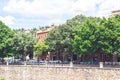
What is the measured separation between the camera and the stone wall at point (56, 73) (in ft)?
166

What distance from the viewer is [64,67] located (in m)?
57.5

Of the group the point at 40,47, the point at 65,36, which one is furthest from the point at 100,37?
the point at 40,47

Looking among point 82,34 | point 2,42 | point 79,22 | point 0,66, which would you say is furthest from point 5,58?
point 82,34

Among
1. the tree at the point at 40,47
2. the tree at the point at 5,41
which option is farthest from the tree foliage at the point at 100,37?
the tree at the point at 5,41

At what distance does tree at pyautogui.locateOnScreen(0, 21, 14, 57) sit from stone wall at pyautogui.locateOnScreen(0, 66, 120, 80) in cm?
894

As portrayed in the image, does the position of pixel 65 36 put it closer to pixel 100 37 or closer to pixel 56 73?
pixel 100 37

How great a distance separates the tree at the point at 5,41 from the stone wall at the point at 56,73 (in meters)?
8.94

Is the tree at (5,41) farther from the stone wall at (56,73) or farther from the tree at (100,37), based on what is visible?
the tree at (100,37)

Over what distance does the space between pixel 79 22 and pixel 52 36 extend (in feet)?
20.4

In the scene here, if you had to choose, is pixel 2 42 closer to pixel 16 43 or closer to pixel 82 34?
pixel 16 43

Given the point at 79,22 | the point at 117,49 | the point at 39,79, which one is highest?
the point at 79,22

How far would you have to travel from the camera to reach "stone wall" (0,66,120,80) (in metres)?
50.7

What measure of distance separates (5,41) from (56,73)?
79.2 ft

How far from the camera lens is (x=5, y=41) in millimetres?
79750
